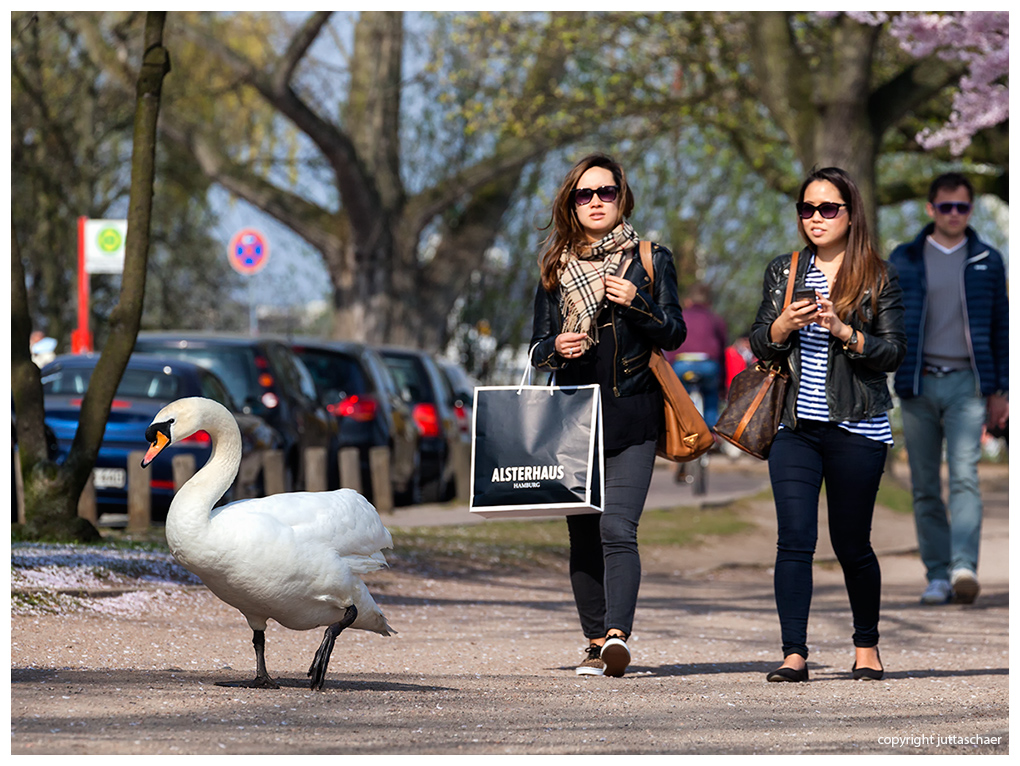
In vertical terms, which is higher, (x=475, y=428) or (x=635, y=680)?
(x=475, y=428)

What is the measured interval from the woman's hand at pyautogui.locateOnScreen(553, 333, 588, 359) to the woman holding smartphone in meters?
0.75

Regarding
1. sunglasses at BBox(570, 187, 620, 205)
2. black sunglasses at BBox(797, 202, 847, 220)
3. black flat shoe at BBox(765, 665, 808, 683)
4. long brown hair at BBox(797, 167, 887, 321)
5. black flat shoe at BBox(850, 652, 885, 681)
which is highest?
sunglasses at BBox(570, 187, 620, 205)

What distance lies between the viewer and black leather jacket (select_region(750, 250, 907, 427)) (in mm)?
6035

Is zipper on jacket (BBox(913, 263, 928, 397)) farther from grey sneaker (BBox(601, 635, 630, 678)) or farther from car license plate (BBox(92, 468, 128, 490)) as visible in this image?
car license plate (BBox(92, 468, 128, 490))

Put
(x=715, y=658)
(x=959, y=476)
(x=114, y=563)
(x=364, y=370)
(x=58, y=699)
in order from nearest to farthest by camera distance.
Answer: (x=58, y=699)
(x=715, y=658)
(x=114, y=563)
(x=959, y=476)
(x=364, y=370)

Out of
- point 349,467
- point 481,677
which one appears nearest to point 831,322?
point 481,677

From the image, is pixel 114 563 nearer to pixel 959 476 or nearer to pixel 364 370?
pixel 959 476

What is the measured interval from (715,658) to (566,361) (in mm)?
1824

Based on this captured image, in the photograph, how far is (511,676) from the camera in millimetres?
6203

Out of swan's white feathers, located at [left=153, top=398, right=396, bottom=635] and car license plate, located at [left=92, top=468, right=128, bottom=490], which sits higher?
swan's white feathers, located at [left=153, top=398, right=396, bottom=635]

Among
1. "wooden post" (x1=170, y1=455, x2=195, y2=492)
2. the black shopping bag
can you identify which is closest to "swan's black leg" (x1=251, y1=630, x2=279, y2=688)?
the black shopping bag

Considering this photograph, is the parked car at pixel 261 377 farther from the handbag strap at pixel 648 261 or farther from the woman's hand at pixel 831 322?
the woman's hand at pixel 831 322

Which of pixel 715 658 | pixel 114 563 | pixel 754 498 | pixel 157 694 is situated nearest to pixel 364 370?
A: pixel 754 498

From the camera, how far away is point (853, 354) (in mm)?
6008
